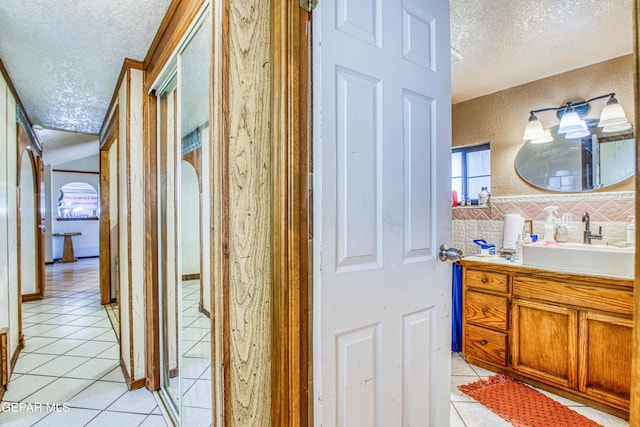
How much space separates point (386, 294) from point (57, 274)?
289 inches

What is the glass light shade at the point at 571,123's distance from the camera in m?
2.29

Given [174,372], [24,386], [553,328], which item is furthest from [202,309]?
[553,328]

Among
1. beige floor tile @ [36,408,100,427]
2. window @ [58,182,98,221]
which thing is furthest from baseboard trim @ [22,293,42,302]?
window @ [58,182,98,221]

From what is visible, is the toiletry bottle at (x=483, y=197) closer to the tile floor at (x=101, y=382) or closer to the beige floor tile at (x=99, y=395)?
the tile floor at (x=101, y=382)

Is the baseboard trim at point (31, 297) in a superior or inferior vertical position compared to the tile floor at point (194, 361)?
inferior

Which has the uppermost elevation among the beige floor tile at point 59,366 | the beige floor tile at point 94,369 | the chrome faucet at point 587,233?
the chrome faucet at point 587,233

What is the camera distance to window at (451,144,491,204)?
9.42 ft

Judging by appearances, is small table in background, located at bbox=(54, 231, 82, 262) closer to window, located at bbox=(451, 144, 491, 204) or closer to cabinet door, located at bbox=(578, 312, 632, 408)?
window, located at bbox=(451, 144, 491, 204)

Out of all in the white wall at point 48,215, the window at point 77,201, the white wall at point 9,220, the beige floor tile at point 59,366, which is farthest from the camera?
the window at point 77,201

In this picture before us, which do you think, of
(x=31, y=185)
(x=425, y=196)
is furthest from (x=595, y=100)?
(x=31, y=185)

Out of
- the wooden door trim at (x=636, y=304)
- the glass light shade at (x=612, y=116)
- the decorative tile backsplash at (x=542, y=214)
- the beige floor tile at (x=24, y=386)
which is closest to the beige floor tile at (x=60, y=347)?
the beige floor tile at (x=24, y=386)

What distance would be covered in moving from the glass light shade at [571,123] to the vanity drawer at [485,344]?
1631 mm

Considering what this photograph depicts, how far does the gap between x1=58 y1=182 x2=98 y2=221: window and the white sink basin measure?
9.62 m

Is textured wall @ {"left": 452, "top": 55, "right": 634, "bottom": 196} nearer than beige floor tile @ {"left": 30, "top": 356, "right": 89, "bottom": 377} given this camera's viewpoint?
Yes
